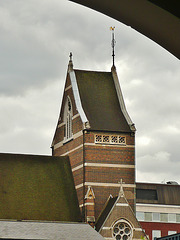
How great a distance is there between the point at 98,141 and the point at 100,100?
3.64 m

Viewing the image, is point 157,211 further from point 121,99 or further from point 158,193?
point 121,99

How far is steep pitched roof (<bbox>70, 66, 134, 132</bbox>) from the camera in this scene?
42.8 metres

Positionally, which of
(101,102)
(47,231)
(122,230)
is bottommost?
(47,231)

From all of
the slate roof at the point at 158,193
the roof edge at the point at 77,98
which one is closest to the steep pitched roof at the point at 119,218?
the roof edge at the point at 77,98

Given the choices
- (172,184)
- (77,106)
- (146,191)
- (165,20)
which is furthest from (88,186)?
(165,20)

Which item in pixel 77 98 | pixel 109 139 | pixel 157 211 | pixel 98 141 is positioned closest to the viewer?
pixel 98 141

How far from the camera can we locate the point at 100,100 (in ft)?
146

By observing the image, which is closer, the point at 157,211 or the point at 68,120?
the point at 68,120

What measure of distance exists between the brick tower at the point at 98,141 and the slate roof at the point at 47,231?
2167mm

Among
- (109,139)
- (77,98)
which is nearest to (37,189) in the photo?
(109,139)

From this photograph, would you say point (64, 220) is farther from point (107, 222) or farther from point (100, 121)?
point (100, 121)

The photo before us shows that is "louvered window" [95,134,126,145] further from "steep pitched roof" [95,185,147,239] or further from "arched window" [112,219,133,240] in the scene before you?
"arched window" [112,219,133,240]

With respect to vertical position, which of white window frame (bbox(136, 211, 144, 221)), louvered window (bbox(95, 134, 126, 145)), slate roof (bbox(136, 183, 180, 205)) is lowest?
white window frame (bbox(136, 211, 144, 221))

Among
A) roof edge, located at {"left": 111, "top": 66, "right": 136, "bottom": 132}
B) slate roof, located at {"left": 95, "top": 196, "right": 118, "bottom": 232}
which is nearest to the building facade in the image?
roof edge, located at {"left": 111, "top": 66, "right": 136, "bottom": 132}
